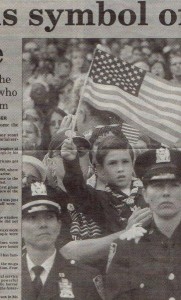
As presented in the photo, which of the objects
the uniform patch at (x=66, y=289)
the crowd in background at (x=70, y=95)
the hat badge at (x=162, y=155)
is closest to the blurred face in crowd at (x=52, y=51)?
the crowd in background at (x=70, y=95)

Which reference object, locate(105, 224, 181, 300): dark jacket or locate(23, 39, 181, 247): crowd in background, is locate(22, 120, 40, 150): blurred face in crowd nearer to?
locate(23, 39, 181, 247): crowd in background

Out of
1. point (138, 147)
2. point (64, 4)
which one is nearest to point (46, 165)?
point (138, 147)

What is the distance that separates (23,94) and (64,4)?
15 centimetres

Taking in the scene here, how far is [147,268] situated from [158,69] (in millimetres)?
297

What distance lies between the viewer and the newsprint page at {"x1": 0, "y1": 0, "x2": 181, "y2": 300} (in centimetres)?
84

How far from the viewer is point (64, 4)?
2.74ft

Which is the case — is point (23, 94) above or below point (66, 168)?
above

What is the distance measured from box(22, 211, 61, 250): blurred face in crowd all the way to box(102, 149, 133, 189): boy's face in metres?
0.10

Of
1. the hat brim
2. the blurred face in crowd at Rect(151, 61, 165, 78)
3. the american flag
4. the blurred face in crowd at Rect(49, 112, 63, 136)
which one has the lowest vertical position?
the hat brim

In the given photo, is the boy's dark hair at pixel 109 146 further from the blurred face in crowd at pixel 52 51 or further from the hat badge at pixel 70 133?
the blurred face in crowd at pixel 52 51

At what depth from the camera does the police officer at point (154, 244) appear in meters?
0.84

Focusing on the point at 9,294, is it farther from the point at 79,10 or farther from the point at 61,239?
the point at 79,10

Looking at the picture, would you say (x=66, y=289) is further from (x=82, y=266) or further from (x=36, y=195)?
(x=36, y=195)

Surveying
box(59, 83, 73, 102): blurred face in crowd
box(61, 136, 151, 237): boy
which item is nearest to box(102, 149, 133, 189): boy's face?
box(61, 136, 151, 237): boy
